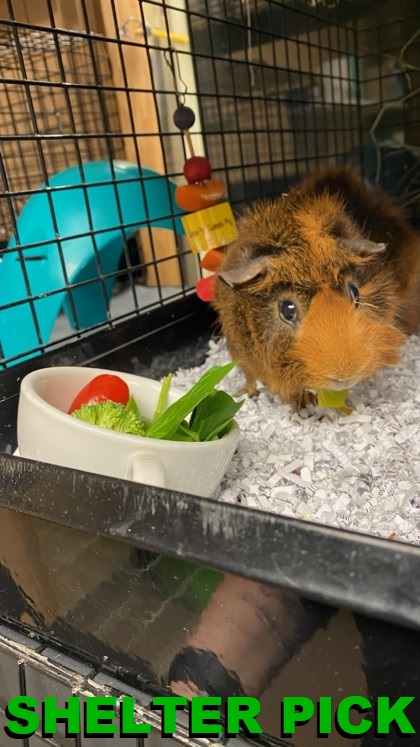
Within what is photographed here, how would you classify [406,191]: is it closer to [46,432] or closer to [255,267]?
[255,267]

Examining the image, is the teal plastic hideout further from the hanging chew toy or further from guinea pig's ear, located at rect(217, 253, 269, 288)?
guinea pig's ear, located at rect(217, 253, 269, 288)

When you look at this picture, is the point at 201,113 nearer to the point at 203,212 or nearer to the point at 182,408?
the point at 203,212

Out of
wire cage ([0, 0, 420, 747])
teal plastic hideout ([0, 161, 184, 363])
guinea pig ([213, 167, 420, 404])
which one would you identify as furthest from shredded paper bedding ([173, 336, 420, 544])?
teal plastic hideout ([0, 161, 184, 363])

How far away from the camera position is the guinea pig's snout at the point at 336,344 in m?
0.74

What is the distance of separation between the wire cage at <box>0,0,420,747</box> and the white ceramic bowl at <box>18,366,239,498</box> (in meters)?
0.10

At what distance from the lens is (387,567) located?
326 millimetres

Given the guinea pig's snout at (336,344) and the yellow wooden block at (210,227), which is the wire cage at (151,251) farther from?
the guinea pig's snout at (336,344)

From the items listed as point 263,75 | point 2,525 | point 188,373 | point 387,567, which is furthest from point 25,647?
point 263,75

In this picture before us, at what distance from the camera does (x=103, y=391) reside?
0.77 m

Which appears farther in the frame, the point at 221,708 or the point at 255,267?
the point at 255,267

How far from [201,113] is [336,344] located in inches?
36.9

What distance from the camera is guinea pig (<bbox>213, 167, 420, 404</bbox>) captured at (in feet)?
2.51

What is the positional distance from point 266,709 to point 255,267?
59 centimetres

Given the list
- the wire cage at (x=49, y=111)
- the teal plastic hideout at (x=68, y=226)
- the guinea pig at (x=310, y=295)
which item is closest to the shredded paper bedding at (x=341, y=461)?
the guinea pig at (x=310, y=295)
